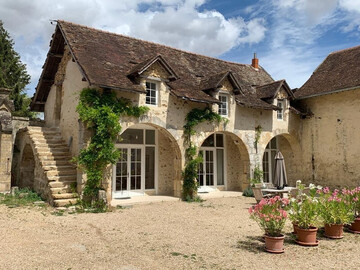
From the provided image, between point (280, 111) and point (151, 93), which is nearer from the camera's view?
point (151, 93)

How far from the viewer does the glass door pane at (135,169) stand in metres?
11.8

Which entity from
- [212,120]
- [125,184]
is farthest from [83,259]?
[212,120]

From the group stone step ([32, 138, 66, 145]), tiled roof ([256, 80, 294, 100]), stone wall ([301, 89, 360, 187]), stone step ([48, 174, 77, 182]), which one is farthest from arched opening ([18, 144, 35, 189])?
stone wall ([301, 89, 360, 187])

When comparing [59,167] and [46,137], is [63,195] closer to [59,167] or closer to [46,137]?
[59,167]

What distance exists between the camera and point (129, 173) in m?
11.7

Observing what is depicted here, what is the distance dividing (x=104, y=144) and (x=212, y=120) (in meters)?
4.77

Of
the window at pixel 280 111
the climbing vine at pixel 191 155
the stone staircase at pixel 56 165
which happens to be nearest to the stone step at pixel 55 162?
the stone staircase at pixel 56 165

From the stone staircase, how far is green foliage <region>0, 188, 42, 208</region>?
73cm

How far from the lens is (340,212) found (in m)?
6.20

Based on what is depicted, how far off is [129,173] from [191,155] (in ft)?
8.33

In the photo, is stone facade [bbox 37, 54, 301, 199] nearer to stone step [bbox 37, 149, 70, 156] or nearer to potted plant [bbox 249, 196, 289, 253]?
stone step [bbox 37, 149, 70, 156]

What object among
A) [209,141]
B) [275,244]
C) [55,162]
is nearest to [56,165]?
[55,162]

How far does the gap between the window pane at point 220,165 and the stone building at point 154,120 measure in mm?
49

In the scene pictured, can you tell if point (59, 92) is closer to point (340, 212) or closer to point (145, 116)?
point (145, 116)
